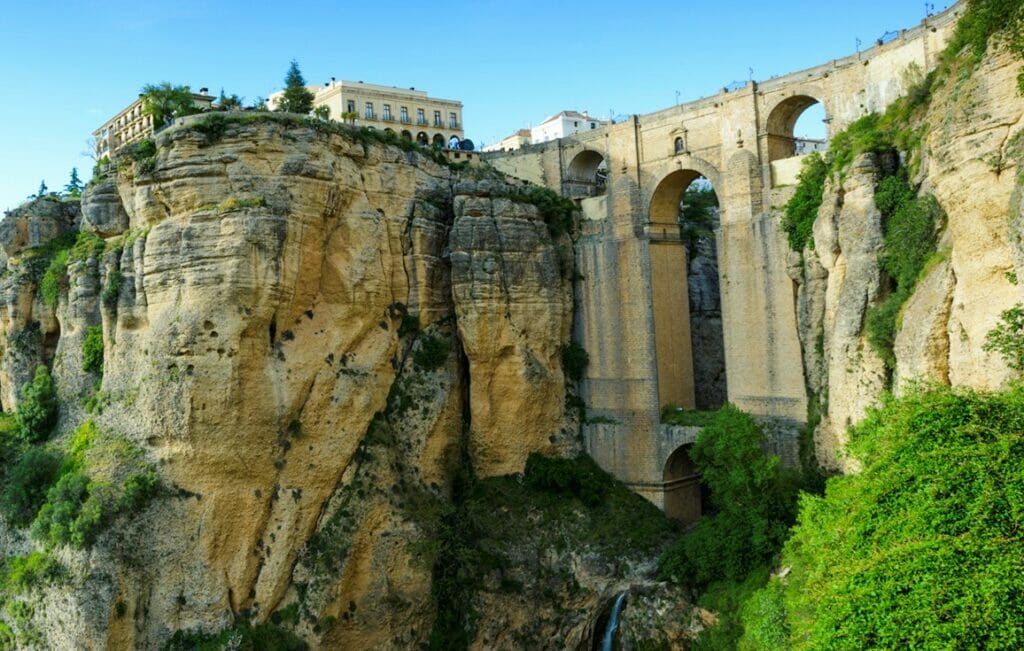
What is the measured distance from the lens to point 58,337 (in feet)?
98.5

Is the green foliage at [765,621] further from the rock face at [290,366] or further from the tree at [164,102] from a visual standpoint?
the tree at [164,102]

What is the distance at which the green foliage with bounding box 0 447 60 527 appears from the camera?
25.0 meters

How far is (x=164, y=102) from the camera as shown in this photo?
99.3ft

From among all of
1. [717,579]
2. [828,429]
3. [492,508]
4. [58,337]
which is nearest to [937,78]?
[828,429]

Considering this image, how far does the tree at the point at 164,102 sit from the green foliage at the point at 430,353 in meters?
11.5

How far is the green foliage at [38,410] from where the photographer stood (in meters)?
27.1

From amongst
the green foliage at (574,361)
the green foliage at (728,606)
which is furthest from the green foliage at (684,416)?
the green foliage at (728,606)

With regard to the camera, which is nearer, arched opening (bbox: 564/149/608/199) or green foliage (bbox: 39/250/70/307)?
green foliage (bbox: 39/250/70/307)

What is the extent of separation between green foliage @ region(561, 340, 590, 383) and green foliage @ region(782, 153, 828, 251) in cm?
855

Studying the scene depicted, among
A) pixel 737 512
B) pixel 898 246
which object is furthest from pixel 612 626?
pixel 898 246

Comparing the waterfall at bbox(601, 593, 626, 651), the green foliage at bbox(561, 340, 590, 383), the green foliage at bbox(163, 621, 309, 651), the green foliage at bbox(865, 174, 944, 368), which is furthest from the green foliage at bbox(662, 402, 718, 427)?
the green foliage at bbox(163, 621, 309, 651)

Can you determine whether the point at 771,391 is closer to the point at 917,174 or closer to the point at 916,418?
the point at 917,174

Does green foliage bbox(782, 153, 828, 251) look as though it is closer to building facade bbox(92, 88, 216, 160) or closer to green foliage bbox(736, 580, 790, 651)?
green foliage bbox(736, 580, 790, 651)

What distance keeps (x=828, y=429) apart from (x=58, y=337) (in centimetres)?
2541
